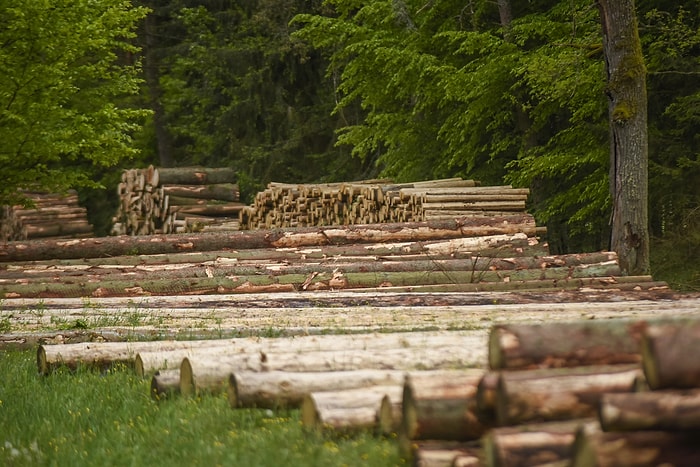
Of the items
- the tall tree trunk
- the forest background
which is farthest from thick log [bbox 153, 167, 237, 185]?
the tall tree trunk

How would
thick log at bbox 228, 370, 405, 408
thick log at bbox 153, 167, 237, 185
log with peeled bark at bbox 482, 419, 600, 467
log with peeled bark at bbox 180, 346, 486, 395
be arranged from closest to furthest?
log with peeled bark at bbox 482, 419, 600, 467 → thick log at bbox 228, 370, 405, 408 → log with peeled bark at bbox 180, 346, 486, 395 → thick log at bbox 153, 167, 237, 185

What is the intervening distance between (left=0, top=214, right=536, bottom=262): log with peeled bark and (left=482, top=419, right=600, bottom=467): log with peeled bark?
32.7 feet

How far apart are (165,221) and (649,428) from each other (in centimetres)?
2183

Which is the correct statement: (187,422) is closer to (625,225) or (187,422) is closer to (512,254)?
(512,254)


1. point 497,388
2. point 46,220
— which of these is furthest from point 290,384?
point 46,220

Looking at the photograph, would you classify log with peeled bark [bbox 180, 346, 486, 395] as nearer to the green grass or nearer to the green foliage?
Result: the green grass

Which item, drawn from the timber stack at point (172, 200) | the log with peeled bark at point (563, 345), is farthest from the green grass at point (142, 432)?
the timber stack at point (172, 200)

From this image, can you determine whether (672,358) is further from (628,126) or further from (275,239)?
Answer: (275,239)

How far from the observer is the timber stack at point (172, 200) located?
24766 millimetres

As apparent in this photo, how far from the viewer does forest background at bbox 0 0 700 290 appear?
17062 mm

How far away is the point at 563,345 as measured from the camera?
4.85m

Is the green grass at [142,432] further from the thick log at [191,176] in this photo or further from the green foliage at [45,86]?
the thick log at [191,176]

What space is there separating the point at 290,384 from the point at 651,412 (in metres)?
2.78

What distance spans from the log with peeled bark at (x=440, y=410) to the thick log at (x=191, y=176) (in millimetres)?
20880
